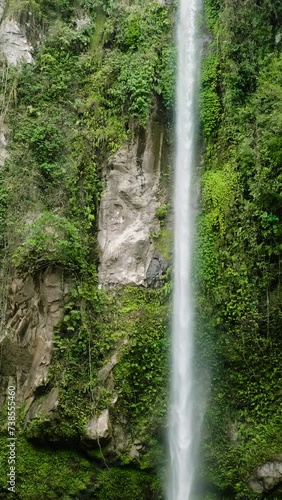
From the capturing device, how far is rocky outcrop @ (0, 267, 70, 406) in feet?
24.1

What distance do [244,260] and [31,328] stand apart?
144 inches

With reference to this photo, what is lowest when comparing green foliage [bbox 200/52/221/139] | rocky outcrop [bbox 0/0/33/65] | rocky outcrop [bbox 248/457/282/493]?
rocky outcrop [bbox 248/457/282/493]

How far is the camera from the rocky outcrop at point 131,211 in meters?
8.16

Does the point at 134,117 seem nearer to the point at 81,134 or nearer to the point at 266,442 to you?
the point at 81,134

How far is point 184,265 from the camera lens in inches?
315

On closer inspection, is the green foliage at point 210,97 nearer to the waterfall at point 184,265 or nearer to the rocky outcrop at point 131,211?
the waterfall at point 184,265

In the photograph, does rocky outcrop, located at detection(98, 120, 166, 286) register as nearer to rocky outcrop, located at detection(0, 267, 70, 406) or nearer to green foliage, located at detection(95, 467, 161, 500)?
rocky outcrop, located at detection(0, 267, 70, 406)

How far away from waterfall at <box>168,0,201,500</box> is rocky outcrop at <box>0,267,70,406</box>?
1976 mm

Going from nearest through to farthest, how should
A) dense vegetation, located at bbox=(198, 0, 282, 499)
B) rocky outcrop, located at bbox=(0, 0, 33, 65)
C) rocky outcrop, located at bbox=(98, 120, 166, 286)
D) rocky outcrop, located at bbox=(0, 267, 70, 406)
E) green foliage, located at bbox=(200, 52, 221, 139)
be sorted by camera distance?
dense vegetation, located at bbox=(198, 0, 282, 499), rocky outcrop, located at bbox=(0, 267, 70, 406), rocky outcrop, located at bbox=(98, 120, 166, 286), green foliage, located at bbox=(200, 52, 221, 139), rocky outcrop, located at bbox=(0, 0, 33, 65)

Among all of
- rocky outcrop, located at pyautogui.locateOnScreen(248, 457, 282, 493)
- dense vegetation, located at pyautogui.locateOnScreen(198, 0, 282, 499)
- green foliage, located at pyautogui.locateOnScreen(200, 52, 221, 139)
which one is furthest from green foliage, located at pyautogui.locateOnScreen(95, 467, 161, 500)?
green foliage, located at pyautogui.locateOnScreen(200, 52, 221, 139)

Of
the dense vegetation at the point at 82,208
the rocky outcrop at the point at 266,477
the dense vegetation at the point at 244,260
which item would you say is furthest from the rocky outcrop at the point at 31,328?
the rocky outcrop at the point at 266,477

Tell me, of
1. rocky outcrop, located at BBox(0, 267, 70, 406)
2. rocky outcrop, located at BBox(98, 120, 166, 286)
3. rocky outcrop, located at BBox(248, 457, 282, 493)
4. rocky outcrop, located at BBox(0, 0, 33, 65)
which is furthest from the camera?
rocky outcrop, located at BBox(0, 0, 33, 65)

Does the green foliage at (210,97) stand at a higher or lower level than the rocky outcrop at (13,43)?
lower

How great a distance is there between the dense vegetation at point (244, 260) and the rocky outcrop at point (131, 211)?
97 cm
